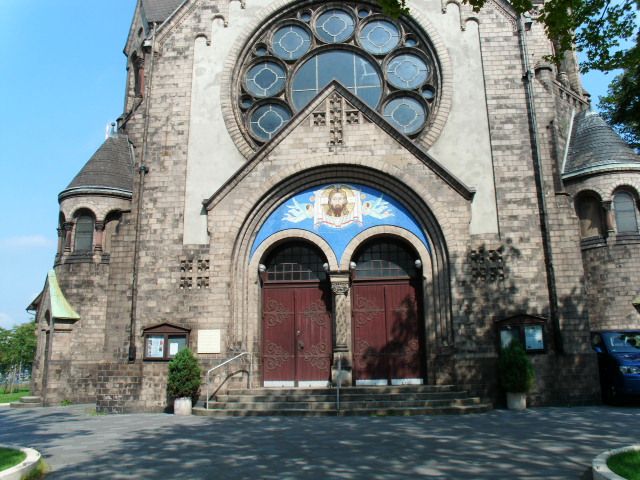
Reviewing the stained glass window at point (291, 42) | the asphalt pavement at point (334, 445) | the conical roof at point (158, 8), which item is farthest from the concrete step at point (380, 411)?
the conical roof at point (158, 8)

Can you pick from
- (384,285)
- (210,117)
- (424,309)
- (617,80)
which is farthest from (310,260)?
(617,80)

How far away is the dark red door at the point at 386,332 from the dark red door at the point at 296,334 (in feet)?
3.09

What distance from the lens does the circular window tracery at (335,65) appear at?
19.4 meters

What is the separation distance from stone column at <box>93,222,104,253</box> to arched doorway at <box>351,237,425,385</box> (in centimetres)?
886

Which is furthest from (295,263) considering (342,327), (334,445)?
(334,445)

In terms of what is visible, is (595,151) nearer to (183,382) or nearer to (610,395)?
(610,395)

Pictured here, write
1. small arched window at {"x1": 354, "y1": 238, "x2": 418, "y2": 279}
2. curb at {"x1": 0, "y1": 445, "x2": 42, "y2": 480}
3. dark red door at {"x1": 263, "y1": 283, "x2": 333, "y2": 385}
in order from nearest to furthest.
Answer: curb at {"x1": 0, "y1": 445, "x2": 42, "y2": 480}
dark red door at {"x1": 263, "y1": 283, "x2": 333, "y2": 385}
small arched window at {"x1": 354, "y1": 238, "x2": 418, "y2": 279}

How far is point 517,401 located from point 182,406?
8.67 m

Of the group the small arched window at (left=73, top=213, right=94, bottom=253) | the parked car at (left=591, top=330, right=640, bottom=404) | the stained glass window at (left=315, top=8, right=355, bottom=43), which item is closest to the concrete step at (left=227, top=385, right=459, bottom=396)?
the parked car at (left=591, top=330, right=640, bottom=404)

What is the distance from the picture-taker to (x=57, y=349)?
18.6 metres

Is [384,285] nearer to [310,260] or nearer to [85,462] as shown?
[310,260]

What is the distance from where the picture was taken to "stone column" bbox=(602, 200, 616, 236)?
1828cm

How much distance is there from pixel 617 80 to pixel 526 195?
18.4 m

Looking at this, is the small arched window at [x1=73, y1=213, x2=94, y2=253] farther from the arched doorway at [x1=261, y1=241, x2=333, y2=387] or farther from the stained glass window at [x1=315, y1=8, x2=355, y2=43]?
the stained glass window at [x1=315, y1=8, x2=355, y2=43]
